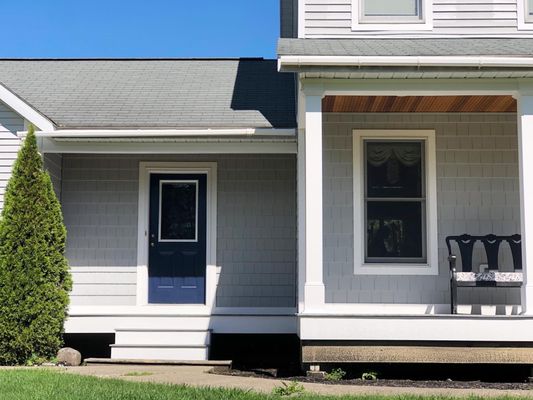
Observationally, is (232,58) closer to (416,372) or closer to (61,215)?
(61,215)

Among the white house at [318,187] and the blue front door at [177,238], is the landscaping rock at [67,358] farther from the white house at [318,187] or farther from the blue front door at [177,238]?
the blue front door at [177,238]

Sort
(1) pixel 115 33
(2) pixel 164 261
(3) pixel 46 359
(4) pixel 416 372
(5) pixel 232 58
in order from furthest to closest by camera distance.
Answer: (1) pixel 115 33 → (5) pixel 232 58 → (2) pixel 164 261 → (3) pixel 46 359 → (4) pixel 416 372

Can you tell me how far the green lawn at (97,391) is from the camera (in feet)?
18.6

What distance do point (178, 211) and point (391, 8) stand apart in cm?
387

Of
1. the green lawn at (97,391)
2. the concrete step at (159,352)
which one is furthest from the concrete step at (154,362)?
the green lawn at (97,391)

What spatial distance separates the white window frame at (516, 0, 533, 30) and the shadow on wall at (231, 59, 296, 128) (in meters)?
3.03

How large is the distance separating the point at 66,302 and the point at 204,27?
17.4m

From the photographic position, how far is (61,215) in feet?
28.9

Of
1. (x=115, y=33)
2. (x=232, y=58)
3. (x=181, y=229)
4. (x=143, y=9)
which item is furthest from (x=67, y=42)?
(x=181, y=229)

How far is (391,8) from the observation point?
28.3 feet

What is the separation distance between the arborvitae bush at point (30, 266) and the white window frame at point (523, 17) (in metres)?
6.12

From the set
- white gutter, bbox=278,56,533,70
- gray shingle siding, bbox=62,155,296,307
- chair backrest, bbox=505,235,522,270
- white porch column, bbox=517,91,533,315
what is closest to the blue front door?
gray shingle siding, bbox=62,155,296,307

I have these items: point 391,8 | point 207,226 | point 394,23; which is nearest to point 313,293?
point 207,226

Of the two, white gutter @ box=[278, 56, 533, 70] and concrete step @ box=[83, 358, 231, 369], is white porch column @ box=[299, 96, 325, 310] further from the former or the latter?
concrete step @ box=[83, 358, 231, 369]
